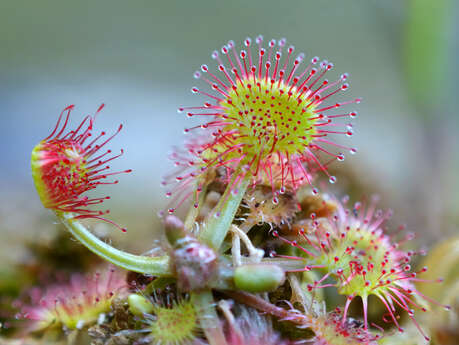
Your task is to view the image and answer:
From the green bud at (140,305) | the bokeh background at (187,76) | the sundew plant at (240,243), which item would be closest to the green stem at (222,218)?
the sundew plant at (240,243)

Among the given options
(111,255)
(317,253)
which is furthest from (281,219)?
(111,255)

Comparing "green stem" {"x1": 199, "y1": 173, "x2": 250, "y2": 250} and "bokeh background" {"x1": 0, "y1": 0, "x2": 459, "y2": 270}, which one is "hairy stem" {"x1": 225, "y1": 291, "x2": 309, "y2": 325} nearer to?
"green stem" {"x1": 199, "y1": 173, "x2": 250, "y2": 250}

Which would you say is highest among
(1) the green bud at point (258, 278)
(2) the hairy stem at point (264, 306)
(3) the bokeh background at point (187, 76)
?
(3) the bokeh background at point (187, 76)

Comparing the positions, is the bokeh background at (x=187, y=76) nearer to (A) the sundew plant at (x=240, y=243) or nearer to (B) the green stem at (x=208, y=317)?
(A) the sundew plant at (x=240, y=243)

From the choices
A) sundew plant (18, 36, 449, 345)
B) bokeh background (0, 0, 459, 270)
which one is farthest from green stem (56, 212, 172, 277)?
bokeh background (0, 0, 459, 270)

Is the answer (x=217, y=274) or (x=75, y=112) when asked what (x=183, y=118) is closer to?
(x=75, y=112)

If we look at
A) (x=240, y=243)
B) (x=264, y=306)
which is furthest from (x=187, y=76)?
(x=264, y=306)
